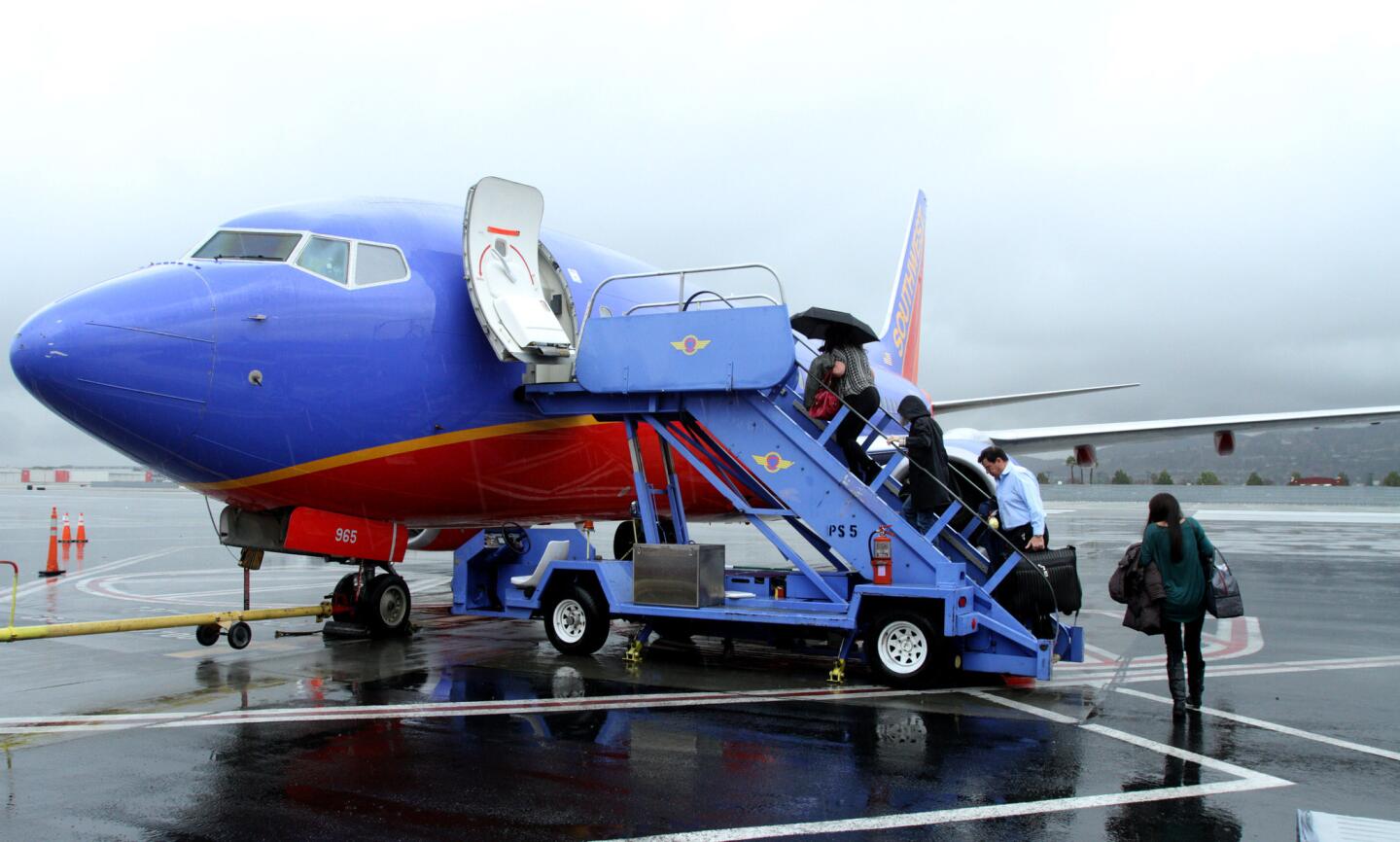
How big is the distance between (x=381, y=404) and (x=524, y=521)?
2.92 metres

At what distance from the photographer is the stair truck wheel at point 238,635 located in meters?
9.68

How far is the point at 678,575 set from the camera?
9.11 m

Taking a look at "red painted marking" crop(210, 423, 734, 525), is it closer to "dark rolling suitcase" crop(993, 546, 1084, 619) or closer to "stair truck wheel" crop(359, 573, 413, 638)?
"stair truck wheel" crop(359, 573, 413, 638)

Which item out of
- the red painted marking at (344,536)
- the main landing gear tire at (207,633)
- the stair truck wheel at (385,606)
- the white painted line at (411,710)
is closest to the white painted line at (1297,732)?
the white painted line at (411,710)

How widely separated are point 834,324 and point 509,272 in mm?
2931

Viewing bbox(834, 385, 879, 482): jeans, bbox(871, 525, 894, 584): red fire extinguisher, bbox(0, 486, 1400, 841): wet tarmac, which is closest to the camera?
bbox(0, 486, 1400, 841): wet tarmac

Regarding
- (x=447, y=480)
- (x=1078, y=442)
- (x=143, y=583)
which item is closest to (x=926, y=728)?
(x=447, y=480)

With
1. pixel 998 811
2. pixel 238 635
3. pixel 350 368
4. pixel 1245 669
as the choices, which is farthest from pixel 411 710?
pixel 1245 669

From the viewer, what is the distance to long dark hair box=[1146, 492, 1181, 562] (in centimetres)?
748

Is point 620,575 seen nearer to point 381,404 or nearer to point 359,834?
point 381,404

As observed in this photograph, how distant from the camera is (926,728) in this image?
22.4 ft

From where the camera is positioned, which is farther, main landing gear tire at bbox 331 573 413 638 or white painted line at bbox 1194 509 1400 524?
white painted line at bbox 1194 509 1400 524

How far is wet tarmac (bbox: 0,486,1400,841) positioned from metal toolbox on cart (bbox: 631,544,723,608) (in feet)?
2.03

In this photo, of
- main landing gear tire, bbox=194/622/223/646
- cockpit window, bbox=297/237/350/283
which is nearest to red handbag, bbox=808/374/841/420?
cockpit window, bbox=297/237/350/283
